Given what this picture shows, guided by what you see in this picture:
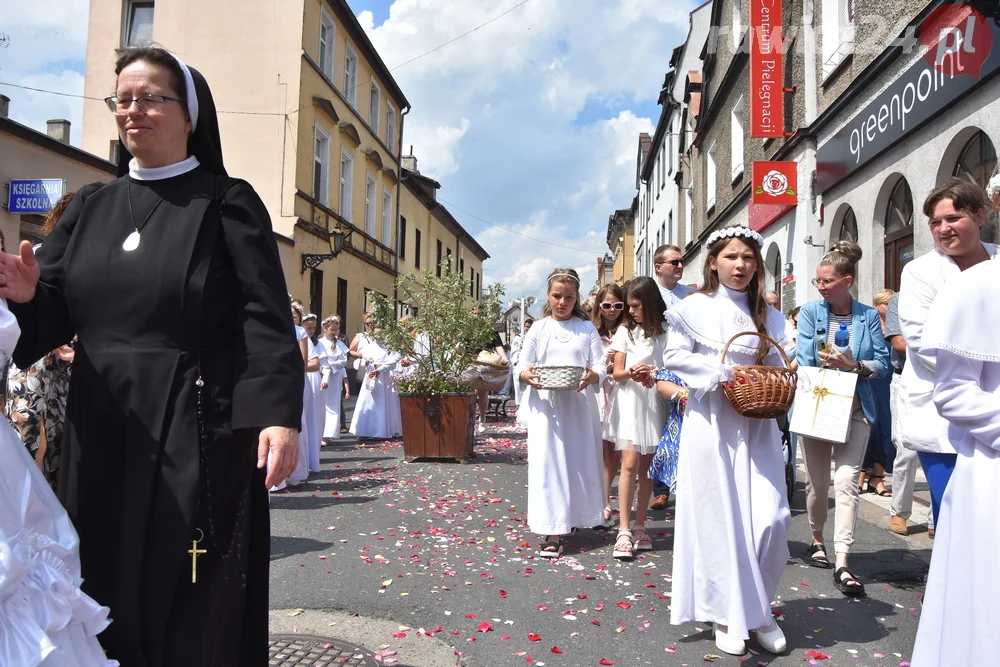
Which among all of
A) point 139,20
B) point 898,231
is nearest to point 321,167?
point 139,20

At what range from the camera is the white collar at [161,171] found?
7.34 ft

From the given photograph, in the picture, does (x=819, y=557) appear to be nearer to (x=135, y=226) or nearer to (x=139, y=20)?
(x=135, y=226)

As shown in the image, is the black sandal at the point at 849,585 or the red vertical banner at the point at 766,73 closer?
the black sandal at the point at 849,585

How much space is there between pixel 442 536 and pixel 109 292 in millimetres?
4146

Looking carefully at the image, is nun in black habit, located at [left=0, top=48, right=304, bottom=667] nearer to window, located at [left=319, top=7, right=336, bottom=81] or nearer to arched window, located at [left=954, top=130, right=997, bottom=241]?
arched window, located at [left=954, top=130, right=997, bottom=241]

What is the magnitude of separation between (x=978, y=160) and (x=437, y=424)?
→ 22.1ft

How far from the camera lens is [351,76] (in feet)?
78.5

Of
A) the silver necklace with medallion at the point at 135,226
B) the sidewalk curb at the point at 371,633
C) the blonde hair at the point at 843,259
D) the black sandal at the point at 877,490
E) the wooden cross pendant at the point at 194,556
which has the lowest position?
the sidewalk curb at the point at 371,633

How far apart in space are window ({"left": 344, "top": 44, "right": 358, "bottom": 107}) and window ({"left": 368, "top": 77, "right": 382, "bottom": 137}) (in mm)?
2034

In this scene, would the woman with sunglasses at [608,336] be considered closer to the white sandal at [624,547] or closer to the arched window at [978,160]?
the white sandal at [624,547]

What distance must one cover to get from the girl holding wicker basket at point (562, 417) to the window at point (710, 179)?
16813 millimetres

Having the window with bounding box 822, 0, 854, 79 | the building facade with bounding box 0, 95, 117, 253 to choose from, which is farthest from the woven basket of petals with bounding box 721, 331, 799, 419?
the window with bounding box 822, 0, 854, 79

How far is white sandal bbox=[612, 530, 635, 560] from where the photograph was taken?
5.12 metres

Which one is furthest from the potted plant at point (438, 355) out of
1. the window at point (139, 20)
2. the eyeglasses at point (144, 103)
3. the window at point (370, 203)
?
the window at point (370, 203)
